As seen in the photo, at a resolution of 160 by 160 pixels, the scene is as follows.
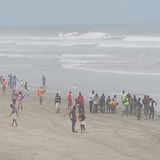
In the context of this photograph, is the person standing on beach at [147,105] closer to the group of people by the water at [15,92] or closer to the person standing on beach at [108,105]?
the person standing on beach at [108,105]

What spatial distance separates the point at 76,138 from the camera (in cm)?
1992

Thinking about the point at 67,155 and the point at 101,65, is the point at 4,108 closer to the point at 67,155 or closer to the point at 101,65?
the point at 67,155

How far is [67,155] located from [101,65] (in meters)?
38.2

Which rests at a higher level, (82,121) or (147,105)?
(147,105)

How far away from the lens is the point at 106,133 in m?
21.5

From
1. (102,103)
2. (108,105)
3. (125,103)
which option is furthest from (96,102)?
(125,103)

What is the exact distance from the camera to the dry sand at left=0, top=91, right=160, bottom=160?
56.4 feet

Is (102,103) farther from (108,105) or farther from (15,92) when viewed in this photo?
(15,92)

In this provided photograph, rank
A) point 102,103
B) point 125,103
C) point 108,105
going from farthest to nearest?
point 108,105
point 102,103
point 125,103

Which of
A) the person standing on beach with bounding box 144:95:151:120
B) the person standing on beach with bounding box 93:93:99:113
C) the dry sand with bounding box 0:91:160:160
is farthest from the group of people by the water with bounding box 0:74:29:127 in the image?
the person standing on beach with bounding box 144:95:151:120

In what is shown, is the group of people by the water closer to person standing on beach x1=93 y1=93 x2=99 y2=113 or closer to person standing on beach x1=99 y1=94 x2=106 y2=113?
person standing on beach x1=93 y1=93 x2=99 y2=113

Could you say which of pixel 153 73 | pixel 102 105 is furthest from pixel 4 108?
pixel 153 73

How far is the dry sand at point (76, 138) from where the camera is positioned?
56.4 feet

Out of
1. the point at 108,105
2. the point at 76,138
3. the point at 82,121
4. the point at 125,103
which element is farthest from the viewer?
the point at 108,105
